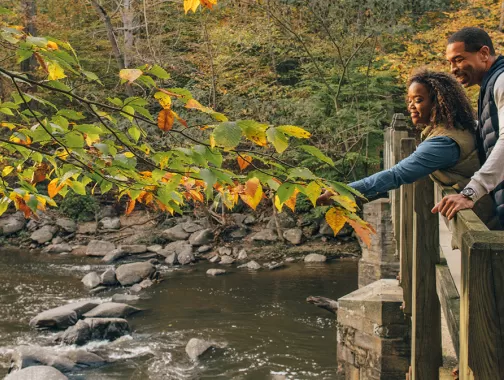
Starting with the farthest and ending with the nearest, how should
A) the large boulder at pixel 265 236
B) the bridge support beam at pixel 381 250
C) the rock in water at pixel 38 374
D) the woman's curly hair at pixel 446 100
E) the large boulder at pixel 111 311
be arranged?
1. the large boulder at pixel 265 236
2. the large boulder at pixel 111 311
3. the bridge support beam at pixel 381 250
4. the rock in water at pixel 38 374
5. the woman's curly hair at pixel 446 100

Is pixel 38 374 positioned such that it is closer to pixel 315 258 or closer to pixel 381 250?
pixel 381 250

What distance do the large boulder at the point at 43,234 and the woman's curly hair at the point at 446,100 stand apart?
51.5 feet

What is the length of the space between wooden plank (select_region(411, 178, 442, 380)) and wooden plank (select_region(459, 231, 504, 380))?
1.75 metres

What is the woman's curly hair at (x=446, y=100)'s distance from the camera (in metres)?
2.69

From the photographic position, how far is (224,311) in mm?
10000

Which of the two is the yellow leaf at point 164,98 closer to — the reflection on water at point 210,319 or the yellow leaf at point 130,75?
the yellow leaf at point 130,75

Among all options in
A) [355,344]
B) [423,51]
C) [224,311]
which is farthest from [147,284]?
[423,51]

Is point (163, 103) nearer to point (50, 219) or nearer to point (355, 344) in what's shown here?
point (355, 344)

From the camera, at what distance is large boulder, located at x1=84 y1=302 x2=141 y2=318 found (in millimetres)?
9602

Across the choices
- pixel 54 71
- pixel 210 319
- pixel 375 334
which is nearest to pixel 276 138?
pixel 54 71

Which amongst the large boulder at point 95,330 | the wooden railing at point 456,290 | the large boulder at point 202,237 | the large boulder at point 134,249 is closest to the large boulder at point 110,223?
the large boulder at point 134,249

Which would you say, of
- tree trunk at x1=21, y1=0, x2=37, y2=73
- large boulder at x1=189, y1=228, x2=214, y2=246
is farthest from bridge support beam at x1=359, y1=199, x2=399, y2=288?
tree trunk at x1=21, y1=0, x2=37, y2=73

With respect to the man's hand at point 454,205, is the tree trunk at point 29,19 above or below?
above

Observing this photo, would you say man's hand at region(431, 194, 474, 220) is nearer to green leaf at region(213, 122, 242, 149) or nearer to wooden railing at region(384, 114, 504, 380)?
wooden railing at region(384, 114, 504, 380)
